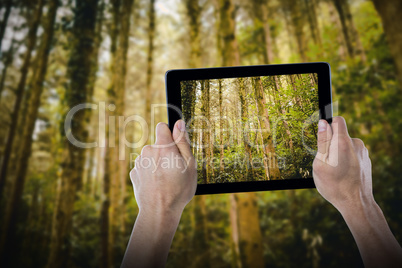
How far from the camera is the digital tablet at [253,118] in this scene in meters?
1.57

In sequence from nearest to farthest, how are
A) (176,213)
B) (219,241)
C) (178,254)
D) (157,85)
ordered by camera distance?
(176,213)
(178,254)
(219,241)
(157,85)

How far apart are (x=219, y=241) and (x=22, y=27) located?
1094 cm

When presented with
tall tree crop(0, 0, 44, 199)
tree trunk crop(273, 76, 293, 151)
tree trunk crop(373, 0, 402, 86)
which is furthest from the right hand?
tall tree crop(0, 0, 44, 199)

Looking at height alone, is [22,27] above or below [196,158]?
above

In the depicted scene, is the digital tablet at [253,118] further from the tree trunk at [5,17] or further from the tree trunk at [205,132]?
the tree trunk at [5,17]

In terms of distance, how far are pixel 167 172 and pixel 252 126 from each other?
0.75 m

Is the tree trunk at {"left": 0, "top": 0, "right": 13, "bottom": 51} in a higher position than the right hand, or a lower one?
higher

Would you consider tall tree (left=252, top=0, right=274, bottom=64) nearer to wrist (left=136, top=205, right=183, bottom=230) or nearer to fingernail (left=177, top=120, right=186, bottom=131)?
fingernail (left=177, top=120, right=186, bottom=131)

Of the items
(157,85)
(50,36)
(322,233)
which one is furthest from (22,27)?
(322,233)

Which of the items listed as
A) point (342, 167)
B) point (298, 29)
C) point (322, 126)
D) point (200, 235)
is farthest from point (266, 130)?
point (298, 29)

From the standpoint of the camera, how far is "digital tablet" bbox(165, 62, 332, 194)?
1.57 metres

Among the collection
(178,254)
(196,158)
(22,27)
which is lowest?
(178,254)

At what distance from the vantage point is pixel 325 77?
1.57 metres

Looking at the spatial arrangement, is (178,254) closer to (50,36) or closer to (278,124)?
(278,124)
